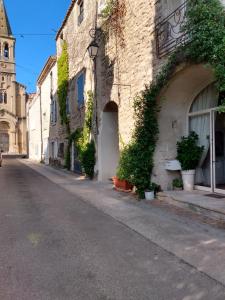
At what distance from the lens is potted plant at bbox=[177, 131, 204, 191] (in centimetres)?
832

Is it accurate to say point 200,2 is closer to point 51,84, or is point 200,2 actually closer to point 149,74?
point 149,74

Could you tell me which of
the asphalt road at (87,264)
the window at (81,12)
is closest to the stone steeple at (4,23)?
the window at (81,12)

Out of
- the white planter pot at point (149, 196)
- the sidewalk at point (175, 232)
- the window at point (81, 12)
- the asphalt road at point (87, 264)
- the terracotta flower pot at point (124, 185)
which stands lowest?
the asphalt road at point (87, 264)

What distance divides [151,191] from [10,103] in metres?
46.6

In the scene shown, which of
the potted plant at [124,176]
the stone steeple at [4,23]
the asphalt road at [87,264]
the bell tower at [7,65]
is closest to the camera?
the asphalt road at [87,264]

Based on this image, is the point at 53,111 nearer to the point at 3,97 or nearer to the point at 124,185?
the point at 124,185

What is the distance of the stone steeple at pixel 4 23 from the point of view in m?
53.9

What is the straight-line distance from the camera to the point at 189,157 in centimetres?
829

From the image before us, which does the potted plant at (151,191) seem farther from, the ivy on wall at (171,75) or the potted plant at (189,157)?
the potted plant at (189,157)

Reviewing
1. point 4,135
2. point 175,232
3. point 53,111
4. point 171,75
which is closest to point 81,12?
point 53,111

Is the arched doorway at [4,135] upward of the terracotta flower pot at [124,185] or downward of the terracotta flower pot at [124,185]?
upward

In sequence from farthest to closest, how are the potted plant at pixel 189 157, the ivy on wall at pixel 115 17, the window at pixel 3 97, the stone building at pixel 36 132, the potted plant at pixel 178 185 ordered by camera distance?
1. the window at pixel 3 97
2. the stone building at pixel 36 132
3. the ivy on wall at pixel 115 17
4. the potted plant at pixel 178 185
5. the potted plant at pixel 189 157

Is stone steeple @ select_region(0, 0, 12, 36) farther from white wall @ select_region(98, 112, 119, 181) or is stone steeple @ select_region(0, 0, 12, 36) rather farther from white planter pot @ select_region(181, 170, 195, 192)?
white planter pot @ select_region(181, 170, 195, 192)

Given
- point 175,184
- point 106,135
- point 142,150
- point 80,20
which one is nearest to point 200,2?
point 142,150
